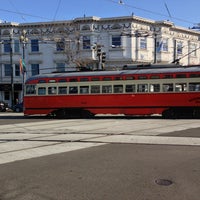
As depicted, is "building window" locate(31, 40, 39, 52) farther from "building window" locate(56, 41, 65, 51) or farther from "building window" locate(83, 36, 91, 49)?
"building window" locate(83, 36, 91, 49)

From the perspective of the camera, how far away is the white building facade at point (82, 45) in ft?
123

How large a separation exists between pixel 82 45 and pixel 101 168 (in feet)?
106

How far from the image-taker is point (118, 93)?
68.2ft

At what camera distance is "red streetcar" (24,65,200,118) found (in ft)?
64.3

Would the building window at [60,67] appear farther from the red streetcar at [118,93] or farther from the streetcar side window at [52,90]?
the streetcar side window at [52,90]

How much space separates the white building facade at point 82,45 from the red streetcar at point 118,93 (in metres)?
14.5

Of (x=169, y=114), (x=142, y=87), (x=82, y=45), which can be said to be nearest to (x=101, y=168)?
(x=169, y=114)

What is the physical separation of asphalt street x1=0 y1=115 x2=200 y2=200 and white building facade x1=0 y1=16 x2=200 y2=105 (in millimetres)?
25891

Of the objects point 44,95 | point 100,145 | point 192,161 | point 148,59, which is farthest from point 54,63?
point 192,161

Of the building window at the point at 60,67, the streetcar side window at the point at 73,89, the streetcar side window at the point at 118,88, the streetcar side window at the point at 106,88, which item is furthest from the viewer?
the building window at the point at 60,67

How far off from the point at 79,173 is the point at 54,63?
112ft

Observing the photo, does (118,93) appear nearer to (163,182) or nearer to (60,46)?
(163,182)

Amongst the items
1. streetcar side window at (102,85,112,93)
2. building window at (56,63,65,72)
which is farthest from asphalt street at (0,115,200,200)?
building window at (56,63,65,72)

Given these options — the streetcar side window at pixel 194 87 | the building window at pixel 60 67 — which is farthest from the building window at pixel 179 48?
the streetcar side window at pixel 194 87
